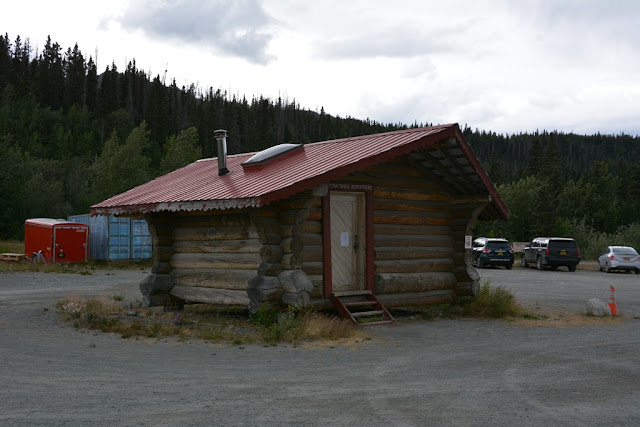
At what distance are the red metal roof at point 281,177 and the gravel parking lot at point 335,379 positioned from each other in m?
2.90

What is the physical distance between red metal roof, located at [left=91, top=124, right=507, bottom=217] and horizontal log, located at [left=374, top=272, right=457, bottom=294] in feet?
7.34

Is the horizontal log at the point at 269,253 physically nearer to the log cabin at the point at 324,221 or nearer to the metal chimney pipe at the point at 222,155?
the log cabin at the point at 324,221

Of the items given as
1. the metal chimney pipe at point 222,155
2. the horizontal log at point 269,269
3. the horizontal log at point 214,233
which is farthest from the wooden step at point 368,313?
the metal chimney pipe at point 222,155

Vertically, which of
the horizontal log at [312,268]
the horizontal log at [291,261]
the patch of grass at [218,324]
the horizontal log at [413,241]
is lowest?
the patch of grass at [218,324]

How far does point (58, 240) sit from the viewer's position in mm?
30406

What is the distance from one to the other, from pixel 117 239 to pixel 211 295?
63.7ft

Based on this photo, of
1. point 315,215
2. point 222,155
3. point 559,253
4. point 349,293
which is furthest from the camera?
point 559,253

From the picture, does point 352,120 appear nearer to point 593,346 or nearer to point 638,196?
point 638,196

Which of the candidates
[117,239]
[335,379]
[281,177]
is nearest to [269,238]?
[281,177]

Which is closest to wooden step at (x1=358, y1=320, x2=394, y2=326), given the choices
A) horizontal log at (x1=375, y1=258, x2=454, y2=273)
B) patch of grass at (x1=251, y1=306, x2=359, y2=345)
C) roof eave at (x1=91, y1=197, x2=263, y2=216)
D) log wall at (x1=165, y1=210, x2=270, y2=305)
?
patch of grass at (x1=251, y1=306, x2=359, y2=345)

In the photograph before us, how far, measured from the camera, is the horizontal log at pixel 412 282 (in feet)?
47.5

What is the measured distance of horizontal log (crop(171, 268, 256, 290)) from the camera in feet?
44.6

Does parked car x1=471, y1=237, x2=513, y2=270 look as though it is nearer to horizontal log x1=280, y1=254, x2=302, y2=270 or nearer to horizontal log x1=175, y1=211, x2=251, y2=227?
horizontal log x1=175, y1=211, x2=251, y2=227

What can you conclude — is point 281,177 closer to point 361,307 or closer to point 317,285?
point 317,285
